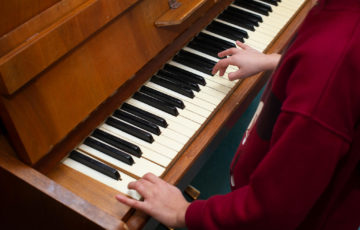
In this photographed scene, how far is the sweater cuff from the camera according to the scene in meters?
0.97

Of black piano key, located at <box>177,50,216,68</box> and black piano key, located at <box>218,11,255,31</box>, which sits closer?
black piano key, located at <box>177,50,216,68</box>

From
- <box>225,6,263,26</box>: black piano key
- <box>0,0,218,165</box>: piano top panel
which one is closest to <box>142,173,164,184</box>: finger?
<box>0,0,218,165</box>: piano top panel

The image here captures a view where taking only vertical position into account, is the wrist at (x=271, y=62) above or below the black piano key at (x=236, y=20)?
below

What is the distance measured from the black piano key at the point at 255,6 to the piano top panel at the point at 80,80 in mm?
494

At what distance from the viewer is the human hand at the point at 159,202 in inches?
40.9

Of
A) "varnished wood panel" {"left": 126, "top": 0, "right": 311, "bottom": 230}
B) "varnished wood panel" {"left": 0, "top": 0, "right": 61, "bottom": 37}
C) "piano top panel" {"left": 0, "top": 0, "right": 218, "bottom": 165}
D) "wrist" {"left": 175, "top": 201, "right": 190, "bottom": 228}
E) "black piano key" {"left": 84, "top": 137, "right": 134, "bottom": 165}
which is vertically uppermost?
"varnished wood panel" {"left": 0, "top": 0, "right": 61, "bottom": 37}

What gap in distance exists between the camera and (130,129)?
1237 mm

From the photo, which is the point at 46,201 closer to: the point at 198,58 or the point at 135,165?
the point at 135,165

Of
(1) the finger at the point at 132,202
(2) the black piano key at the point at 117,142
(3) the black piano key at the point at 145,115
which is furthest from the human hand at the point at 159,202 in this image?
(3) the black piano key at the point at 145,115

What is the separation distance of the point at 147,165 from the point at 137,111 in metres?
0.20

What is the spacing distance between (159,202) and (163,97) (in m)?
0.40

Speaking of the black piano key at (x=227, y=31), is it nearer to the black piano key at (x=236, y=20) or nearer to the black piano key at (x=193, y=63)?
the black piano key at (x=236, y=20)

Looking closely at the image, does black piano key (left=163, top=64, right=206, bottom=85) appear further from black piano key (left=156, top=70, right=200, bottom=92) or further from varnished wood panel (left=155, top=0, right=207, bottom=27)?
varnished wood panel (left=155, top=0, right=207, bottom=27)

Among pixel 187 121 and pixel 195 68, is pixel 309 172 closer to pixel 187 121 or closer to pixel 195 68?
pixel 187 121
